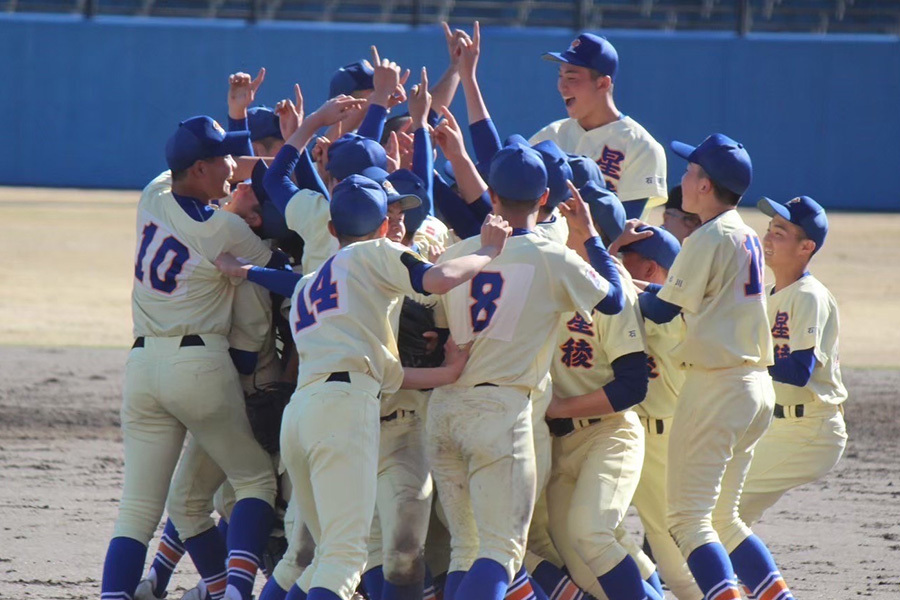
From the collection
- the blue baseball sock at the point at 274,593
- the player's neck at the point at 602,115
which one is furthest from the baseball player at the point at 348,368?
the player's neck at the point at 602,115

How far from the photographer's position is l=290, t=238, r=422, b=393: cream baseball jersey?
4.00 metres

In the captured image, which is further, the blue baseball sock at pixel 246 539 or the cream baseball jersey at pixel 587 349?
the blue baseball sock at pixel 246 539

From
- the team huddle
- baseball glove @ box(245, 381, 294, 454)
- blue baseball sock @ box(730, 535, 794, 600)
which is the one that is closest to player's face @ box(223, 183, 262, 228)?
the team huddle

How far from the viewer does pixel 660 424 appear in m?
4.86

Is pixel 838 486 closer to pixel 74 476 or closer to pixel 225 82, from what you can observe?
pixel 74 476

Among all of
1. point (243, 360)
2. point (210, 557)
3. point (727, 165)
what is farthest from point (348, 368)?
point (727, 165)

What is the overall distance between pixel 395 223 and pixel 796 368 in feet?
5.49

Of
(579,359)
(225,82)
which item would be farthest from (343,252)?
(225,82)

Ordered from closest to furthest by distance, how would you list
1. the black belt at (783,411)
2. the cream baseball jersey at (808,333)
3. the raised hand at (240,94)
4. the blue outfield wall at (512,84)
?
the cream baseball jersey at (808,333), the black belt at (783,411), the raised hand at (240,94), the blue outfield wall at (512,84)

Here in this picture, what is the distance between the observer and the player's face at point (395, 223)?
429 centimetres

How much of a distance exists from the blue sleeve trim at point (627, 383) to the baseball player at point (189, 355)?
1.37 m

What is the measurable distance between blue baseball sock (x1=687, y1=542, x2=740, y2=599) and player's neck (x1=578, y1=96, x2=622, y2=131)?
7.24ft

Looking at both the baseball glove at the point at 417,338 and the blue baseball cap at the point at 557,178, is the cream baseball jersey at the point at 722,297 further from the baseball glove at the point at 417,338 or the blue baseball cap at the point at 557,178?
the baseball glove at the point at 417,338

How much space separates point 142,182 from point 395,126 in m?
19.3
